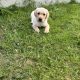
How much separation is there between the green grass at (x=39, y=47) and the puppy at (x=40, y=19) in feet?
0.35

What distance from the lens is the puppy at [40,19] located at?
6.68m

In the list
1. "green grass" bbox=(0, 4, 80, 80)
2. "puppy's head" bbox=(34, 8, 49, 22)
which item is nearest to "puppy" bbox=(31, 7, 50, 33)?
"puppy's head" bbox=(34, 8, 49, 22)

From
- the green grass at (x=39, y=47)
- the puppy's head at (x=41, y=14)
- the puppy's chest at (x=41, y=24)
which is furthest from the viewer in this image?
the puppy's chest at (x=41, y=24)

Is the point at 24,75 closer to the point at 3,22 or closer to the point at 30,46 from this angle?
the point at 30,46

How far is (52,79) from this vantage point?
5324 mm

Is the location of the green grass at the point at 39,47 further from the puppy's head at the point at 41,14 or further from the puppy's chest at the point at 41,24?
the puppy's head at the point at 41,14

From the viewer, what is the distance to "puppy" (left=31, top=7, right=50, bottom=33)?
6684 mm

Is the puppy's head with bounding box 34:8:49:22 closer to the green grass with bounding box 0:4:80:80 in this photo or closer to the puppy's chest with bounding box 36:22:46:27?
the puppy's chest with bounding box 36:22:46:27

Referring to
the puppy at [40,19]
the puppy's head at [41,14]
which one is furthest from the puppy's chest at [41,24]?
the puppy's head at [41,14]

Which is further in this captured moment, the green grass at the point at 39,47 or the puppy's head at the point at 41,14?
the puppy's head at the point at 41,14

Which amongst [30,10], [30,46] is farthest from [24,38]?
[30,10]

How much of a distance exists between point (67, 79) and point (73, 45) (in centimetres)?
109

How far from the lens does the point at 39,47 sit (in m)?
6.15

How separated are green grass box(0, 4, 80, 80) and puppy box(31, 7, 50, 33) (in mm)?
108
